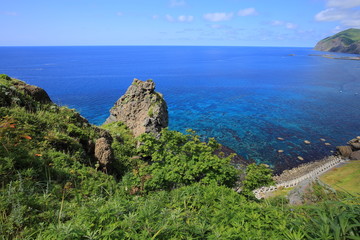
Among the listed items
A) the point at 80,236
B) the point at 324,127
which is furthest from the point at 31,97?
the point at 324,127

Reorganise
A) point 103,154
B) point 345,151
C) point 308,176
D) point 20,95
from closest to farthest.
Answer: point 103,154 → point 20,95 → point 308,176 → point 345,151

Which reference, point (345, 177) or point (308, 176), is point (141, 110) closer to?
point (308, 176)

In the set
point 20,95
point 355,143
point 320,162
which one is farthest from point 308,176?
point 20,95

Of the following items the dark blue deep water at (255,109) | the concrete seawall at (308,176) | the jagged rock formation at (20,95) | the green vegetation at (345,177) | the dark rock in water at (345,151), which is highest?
the jagged rock formation at (20,95)

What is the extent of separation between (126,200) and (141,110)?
1027 inches

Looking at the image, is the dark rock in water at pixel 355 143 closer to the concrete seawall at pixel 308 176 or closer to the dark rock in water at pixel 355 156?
the dark rock in water at pixel 355 156

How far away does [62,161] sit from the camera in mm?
9250

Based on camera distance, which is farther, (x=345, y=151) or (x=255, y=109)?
(x=255, y=109)

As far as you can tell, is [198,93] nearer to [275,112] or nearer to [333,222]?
[275,112]

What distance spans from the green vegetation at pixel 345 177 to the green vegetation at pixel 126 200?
1036 inches

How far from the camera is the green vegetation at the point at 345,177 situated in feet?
99.6

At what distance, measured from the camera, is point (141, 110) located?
31.1 meters

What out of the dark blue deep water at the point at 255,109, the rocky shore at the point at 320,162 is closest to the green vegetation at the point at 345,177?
the rocky shore at the point at 320,162

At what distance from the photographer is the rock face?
28250 millimetres
